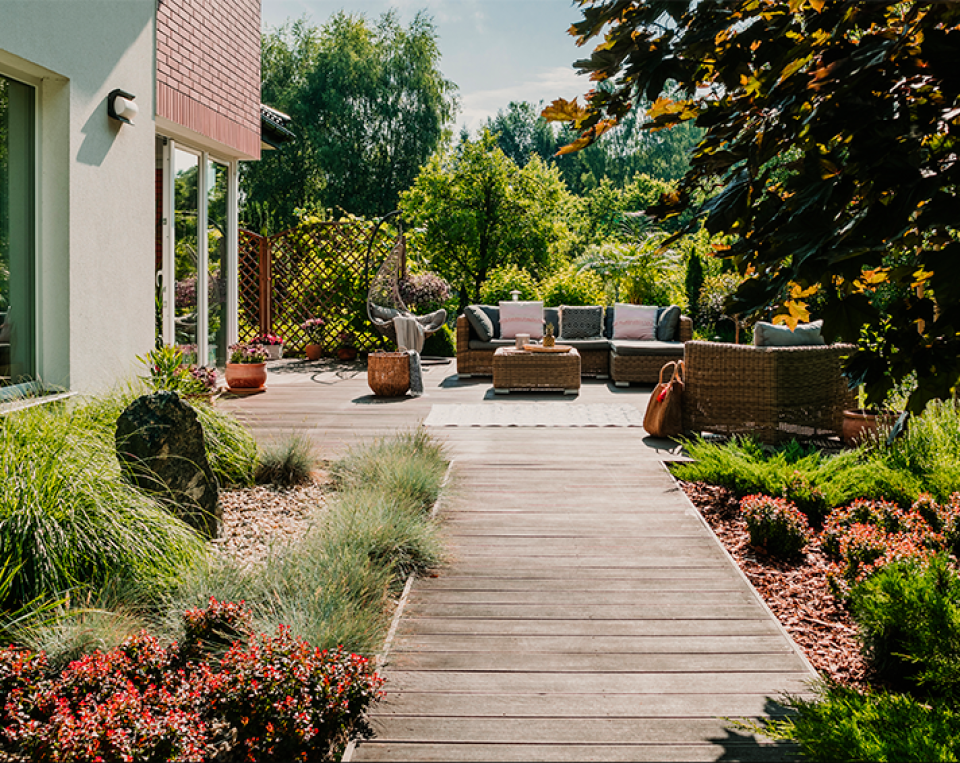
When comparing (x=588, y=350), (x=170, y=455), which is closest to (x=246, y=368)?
(x=588, y=350)

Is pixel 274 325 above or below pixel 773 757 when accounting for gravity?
above

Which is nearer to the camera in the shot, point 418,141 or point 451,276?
point 451,276

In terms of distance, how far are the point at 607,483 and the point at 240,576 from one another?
243 cm

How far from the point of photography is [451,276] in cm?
1373

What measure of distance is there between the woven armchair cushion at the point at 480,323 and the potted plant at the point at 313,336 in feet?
9.59

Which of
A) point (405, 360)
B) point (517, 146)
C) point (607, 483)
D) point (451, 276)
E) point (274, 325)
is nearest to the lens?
point (607, 483)

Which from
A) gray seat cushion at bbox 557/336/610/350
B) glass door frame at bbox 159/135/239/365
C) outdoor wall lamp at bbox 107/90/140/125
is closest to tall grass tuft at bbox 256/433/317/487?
outdoor wall lamp at bbox 107/90/140/125

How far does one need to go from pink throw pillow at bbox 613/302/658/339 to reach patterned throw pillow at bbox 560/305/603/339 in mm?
279

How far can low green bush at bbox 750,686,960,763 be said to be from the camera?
5.83 ft

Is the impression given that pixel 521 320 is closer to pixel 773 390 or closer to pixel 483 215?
pixel 483 215

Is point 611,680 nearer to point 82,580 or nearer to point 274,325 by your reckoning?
point 82,580

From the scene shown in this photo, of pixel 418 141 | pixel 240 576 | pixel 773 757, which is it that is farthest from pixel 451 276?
pixel 773 757

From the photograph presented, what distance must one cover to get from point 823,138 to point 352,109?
21659mm

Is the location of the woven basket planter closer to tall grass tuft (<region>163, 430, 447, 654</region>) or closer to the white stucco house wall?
the white stucco house wall
